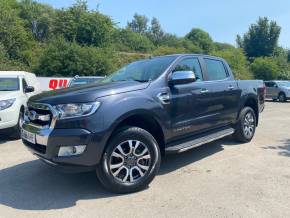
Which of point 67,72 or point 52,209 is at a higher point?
point 67,72

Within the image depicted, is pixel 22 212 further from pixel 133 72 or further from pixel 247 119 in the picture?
pixel 247 119

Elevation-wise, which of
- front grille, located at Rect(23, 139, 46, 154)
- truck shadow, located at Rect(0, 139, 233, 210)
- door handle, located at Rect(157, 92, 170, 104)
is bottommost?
truck shadow, located at Rect(0, 139, 233, 210)

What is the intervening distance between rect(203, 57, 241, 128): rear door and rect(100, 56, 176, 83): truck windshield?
873 millimetres

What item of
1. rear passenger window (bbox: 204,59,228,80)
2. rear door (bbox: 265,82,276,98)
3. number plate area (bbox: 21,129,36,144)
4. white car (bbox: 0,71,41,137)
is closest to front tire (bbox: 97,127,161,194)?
number plate area (bbox: 21,129,36,144)

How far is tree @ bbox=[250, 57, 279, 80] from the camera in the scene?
44.1 m

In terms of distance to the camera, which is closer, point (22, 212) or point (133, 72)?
point (22, 212)

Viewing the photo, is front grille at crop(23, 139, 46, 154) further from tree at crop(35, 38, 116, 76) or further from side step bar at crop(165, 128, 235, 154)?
tree at crop(35, 38, 116, 76)

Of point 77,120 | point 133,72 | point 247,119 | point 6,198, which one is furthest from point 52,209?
point 247,119

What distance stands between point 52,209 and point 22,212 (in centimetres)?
33

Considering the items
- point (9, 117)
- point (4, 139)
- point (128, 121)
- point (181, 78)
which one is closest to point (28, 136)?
point (128, 121)

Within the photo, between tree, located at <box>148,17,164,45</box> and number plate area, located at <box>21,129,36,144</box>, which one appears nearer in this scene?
number plate area, located at <box>21,129,36,144</box>

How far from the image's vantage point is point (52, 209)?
388 centimetres

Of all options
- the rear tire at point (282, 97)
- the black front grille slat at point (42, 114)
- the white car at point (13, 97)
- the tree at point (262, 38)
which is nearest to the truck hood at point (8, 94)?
the white car at point (13, 97)

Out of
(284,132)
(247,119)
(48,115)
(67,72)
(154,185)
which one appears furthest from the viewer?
(67,72)
